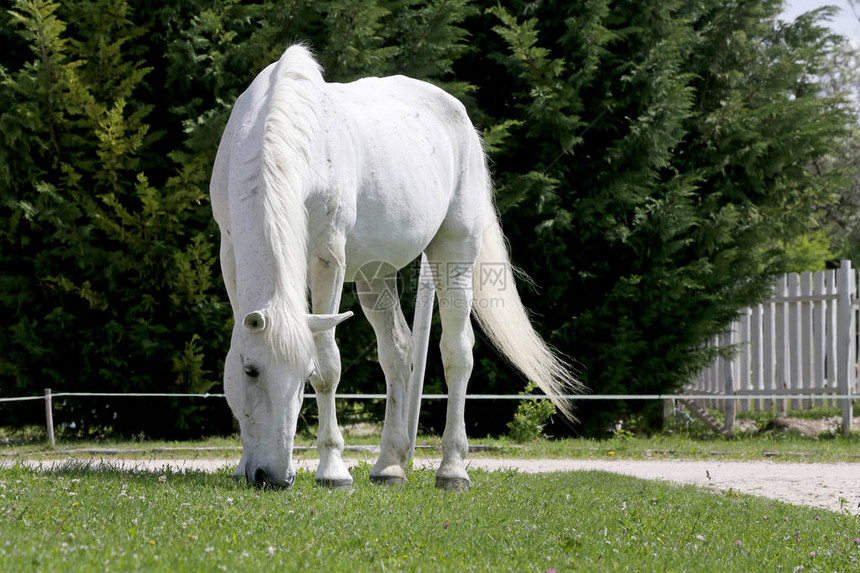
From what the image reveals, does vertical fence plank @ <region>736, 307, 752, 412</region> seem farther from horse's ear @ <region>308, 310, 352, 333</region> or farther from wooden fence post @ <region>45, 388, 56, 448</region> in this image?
horse's ear @ <region>308, 310, 352, 333</region>

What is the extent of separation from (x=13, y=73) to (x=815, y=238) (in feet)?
55.8

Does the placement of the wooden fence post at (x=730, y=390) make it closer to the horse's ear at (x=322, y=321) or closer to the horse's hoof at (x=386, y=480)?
the horse's hoof at (x=386, y=480)

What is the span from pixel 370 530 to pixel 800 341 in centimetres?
988

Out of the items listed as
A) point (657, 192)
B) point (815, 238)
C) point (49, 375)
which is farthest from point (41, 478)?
point (815, 238)

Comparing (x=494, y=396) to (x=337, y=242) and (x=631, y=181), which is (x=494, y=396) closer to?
(x=631, y=181)

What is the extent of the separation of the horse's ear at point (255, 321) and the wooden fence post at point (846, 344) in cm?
974

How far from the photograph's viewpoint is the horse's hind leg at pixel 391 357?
6.25 m

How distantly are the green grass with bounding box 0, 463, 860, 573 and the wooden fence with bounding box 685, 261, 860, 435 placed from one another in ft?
23.0

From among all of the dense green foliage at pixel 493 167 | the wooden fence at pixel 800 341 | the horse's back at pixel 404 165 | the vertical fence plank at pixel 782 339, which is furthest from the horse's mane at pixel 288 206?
the vertical fence plank at pixel 782 339

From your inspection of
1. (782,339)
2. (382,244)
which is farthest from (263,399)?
(782,339)

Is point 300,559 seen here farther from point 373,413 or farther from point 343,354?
point 373,413

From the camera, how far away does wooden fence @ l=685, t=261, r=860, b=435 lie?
12156 mm

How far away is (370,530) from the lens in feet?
13.4

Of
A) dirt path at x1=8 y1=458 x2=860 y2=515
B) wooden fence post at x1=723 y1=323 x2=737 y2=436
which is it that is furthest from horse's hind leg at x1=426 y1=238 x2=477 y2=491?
wooden fence post at x1=723 y1=323 x2=737 y2=436
